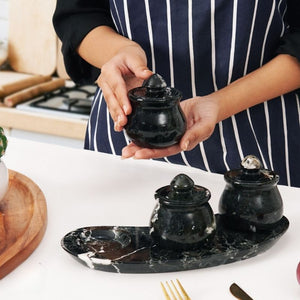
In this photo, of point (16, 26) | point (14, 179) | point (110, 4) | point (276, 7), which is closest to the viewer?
point (14, 179)

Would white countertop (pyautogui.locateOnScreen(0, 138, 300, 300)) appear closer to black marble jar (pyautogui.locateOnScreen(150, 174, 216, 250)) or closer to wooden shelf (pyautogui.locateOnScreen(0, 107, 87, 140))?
black marble jar (pyautogui.locateOnScreen(150, 174, 216, 250))

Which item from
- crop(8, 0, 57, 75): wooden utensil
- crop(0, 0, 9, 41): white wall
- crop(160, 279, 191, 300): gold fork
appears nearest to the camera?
crop(160, 279, 191, 300): gold fork

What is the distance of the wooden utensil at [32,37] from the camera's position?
306 centimetres

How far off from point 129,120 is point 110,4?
547 mm

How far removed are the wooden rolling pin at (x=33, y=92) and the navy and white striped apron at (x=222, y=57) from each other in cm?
123

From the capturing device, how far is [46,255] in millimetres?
1002

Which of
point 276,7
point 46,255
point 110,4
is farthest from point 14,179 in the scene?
point 276,7

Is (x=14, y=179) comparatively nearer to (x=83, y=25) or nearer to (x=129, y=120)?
(x=129, y=120)

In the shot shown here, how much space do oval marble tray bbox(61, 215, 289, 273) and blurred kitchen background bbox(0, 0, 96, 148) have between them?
1.58m

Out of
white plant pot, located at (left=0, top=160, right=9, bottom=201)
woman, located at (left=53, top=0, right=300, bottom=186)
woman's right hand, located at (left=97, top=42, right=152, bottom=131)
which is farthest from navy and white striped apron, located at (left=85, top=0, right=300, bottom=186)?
white plant pot, located at (left=0, top=160, right=9, bottom=201)

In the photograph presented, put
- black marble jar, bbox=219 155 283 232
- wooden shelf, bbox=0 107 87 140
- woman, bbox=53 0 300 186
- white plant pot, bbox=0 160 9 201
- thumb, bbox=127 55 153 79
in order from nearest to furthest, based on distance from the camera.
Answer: black marble jar, bbox=219 155 283 232 → white plant pot, bbox=0 160 9 201 → thumb, bbox=127 55 153 79 → woman, bbox=53 0 300 186 → wooden shelf, bbox=0 107 87 140

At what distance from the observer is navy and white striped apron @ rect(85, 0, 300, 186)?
147cm

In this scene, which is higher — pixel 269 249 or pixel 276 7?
pixel 276 7

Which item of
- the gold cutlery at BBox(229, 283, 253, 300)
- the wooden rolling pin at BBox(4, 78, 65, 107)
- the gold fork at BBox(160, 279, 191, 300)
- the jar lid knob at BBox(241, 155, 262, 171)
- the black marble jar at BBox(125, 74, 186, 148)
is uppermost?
the black marble jar at BBox(125, 74, 186, 148)
